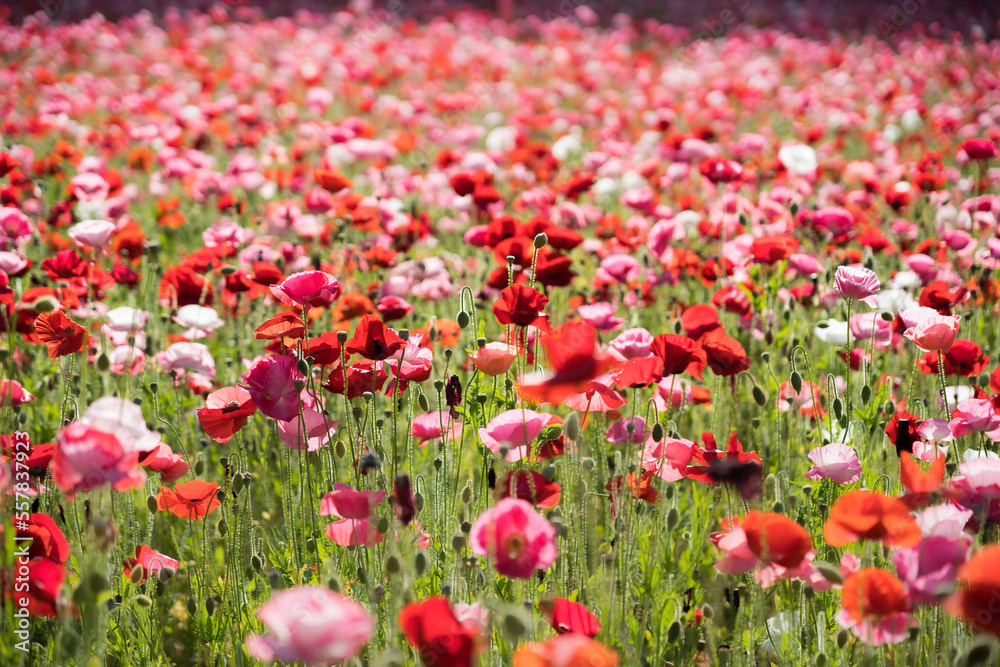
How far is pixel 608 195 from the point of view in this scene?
4910 millimetres

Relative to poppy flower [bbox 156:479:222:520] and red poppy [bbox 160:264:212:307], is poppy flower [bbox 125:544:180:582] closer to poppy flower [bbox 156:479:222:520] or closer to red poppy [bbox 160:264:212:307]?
poppy flower [bbox 156:479:222:520]

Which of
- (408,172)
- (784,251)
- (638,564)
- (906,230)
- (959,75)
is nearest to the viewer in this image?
(638,564)

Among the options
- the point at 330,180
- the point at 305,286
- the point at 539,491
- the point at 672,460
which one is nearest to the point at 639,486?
the point at 672,460

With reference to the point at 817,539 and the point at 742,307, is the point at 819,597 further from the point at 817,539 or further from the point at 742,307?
the point at 742,307

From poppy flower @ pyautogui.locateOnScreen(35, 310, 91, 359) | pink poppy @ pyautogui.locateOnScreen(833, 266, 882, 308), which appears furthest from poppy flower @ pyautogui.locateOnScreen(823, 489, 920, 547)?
poppy flower @ pyautogui.locateOnScreen(35, 310, 91, 359)

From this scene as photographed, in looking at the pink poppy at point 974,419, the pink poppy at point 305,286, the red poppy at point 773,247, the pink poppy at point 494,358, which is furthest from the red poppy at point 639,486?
the red poppy at point 773,247

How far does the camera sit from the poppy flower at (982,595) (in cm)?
93

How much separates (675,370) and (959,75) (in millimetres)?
6789

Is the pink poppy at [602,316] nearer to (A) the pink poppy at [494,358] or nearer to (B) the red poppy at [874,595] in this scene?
(A) the pink poppy at [494,358]

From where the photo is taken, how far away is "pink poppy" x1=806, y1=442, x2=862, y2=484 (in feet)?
4.96

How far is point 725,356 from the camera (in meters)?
1.71

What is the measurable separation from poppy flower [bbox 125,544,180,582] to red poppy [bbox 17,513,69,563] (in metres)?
0.27

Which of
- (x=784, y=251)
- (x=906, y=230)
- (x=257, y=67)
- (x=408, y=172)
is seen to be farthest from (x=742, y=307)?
(x=257, y=67)

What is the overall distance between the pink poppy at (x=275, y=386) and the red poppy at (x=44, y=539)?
39 cm
